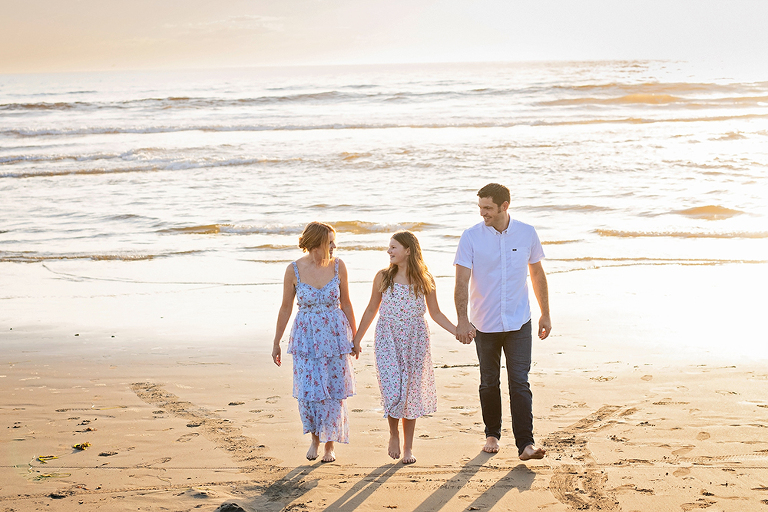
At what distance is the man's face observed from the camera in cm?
442

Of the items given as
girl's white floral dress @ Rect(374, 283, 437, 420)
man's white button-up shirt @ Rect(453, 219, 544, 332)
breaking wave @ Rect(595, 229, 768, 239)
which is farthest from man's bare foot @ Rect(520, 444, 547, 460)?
breaking wave @ Rect(595, 229, 768, 239)

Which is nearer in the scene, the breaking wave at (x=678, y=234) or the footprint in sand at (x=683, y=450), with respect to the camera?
the footprint in sand at (x=683, y=450)

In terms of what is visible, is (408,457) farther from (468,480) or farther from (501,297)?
(501,297)

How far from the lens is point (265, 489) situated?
4.12 meters

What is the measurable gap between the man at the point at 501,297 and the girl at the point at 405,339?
23 centimetres

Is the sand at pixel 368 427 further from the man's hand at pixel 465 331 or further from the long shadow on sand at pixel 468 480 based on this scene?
the man's hand at pixel 465 331

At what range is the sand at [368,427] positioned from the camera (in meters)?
4.00

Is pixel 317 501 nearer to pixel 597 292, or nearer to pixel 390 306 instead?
pixel 390 306

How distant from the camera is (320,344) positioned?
14.9 feet

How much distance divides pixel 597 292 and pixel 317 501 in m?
5.71

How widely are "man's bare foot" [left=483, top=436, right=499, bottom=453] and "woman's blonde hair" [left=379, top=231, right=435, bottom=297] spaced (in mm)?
1036

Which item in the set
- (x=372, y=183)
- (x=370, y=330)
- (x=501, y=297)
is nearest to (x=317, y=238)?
(x=501, y=297)

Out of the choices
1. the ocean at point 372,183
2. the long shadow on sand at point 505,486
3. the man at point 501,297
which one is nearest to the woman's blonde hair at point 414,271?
the man at point 501,297

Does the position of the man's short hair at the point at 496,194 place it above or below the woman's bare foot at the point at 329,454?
above
